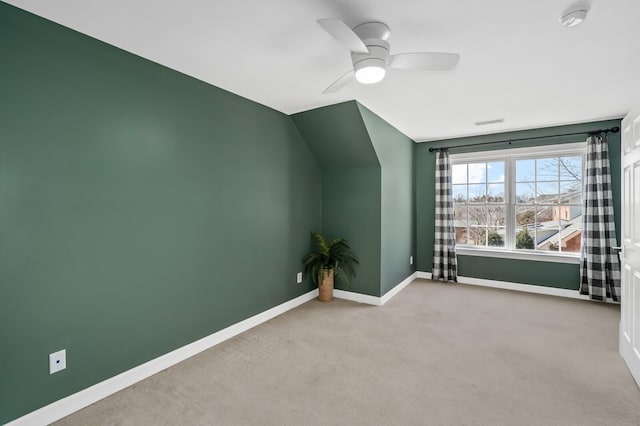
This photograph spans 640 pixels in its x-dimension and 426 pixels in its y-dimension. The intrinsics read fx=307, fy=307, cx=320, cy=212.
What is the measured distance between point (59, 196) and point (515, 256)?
5138 mm

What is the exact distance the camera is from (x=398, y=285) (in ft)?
14.4

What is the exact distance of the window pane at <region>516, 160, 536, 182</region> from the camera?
441 centimetres

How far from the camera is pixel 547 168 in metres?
4.31

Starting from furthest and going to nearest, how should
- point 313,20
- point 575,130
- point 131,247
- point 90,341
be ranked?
point 575,130
point 131,247
point 90,341
point 313,20

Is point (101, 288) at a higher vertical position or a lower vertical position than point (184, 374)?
higher

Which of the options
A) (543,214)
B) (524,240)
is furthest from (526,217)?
(524,240)

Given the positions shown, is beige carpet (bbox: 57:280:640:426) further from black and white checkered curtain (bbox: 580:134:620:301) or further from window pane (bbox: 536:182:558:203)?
window pane (bbox: 536:182:558:203)

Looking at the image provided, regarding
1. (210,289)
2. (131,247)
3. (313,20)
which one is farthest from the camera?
(210,289)

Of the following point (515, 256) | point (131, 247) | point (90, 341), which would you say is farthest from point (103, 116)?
point (515, 256)

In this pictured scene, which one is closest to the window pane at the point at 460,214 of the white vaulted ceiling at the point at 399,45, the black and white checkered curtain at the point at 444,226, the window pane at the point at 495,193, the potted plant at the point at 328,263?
the black and white checkered curtain at the point at 444,226

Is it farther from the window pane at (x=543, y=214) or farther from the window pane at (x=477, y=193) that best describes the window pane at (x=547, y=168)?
the window pane at (x=477, y=193)

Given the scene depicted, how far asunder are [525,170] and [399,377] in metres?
3.73

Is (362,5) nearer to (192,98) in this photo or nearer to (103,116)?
(192,98)

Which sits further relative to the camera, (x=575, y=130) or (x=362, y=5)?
(x=575, y=130)
